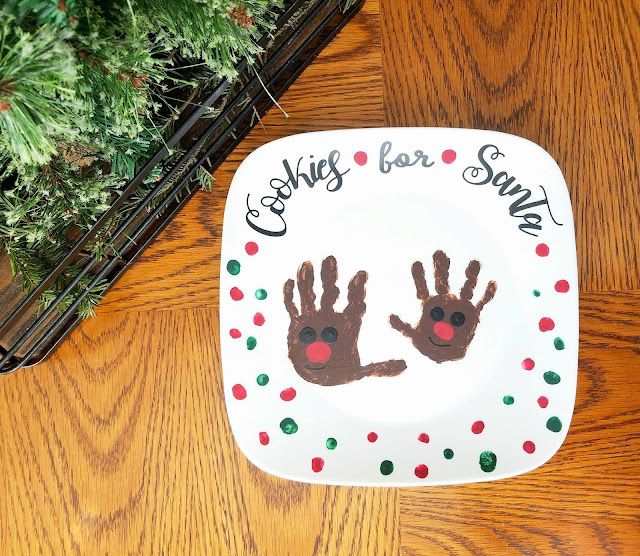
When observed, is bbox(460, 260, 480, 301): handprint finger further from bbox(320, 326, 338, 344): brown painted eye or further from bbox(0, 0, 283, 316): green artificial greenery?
bbox(0, 0, 283, 316): green artificial greenery

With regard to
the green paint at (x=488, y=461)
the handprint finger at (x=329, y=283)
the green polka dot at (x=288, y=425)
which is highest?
the handprint finger at (x=329, y=283)

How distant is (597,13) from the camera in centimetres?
63

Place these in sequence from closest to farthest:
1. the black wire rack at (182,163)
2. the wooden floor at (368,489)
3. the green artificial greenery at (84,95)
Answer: the green artificial greenery at (84,95)
the black wire rack at (182,163)
the wooden floor at (368,489)

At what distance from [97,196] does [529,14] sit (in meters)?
0.47

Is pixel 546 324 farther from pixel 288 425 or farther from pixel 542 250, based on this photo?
pixel 288 425

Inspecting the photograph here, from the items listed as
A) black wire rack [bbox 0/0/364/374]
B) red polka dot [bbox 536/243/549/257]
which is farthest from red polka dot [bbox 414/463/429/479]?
black wire rack [bbox 0/0/364/374]

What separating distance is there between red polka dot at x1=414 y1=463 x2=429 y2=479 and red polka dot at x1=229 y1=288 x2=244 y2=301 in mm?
213

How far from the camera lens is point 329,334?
1.83 feet

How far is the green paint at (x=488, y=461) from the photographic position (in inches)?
21.1

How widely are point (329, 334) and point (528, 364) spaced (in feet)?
0.58

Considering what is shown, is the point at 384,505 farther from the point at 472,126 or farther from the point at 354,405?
the point at 472,126

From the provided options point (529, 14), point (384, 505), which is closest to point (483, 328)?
point (384, 505)

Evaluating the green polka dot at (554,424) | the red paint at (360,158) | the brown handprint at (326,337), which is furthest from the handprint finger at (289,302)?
the green polka dot at (554,424)

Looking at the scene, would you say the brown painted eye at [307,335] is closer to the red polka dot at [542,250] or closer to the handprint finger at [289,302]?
the handprint finger at [289,302]
